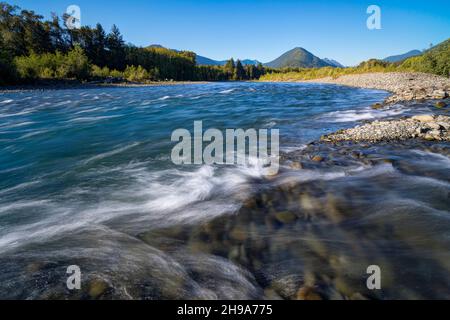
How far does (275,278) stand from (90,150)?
9.02 metres

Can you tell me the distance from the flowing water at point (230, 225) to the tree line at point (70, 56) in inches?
1918

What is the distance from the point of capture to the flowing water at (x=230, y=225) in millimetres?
3219

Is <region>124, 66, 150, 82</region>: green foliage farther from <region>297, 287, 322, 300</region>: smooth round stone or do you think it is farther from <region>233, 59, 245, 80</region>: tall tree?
<region>297, 287, 322, 300</region>: smooth round stone

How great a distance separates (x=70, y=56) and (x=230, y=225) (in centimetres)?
7051

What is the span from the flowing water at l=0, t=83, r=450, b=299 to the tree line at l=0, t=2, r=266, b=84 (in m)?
48.7

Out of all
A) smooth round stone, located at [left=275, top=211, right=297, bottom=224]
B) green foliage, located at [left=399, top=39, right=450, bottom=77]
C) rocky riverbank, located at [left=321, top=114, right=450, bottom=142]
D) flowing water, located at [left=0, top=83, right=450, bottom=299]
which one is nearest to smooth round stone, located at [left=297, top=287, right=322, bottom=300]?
flowing water, located at [left=0, top=83, right=450, bottom=299]

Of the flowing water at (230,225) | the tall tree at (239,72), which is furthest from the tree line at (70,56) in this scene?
the flowing water at (230,225)

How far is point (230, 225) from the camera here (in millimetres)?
4488

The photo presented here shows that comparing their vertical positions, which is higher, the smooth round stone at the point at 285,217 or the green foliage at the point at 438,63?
the green foliage at the point at 438,63

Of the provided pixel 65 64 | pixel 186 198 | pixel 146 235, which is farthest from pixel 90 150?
pixel 65 64

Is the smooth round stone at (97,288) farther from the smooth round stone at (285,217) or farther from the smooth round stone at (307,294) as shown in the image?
the smooth round stone at (285,217)

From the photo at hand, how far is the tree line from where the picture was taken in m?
49.9

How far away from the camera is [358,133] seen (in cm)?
933
